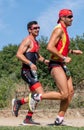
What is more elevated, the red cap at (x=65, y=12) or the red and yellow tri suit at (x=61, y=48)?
the red cap at (x=65, y=12)

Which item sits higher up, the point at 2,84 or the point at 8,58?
the point at 8,58

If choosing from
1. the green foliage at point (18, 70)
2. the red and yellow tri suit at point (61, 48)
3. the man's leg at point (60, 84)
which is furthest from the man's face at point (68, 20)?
the green foliage at point (18, 70)

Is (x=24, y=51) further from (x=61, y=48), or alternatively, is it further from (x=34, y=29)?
(x=61, y=48)

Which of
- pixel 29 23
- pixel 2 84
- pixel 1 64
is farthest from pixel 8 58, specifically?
pixel 29 23

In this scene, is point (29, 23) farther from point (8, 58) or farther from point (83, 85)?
point (8, 58)

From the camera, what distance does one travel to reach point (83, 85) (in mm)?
15594

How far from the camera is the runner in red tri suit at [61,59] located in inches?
351

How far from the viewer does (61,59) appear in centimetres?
895

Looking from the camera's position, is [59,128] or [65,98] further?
[65,98]

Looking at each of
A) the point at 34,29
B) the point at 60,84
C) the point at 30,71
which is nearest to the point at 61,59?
the point at 60,84

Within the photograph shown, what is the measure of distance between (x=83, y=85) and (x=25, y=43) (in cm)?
639

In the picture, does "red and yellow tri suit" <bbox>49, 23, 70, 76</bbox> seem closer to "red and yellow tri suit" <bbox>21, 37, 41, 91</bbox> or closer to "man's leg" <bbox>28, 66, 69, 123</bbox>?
"man's leg" <bbox>28, 66, 69, 123</bbox>

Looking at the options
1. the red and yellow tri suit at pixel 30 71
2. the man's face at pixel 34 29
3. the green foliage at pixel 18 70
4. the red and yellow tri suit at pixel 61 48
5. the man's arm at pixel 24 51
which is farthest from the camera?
the green foliage at pixel 18 70

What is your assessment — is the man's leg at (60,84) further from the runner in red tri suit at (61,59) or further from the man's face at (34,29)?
the man's face at (34,29)
